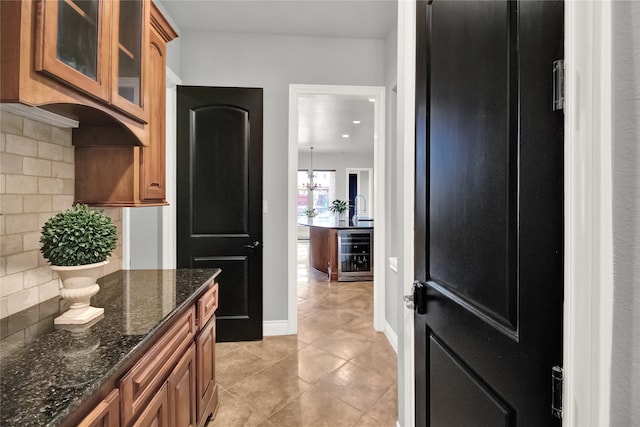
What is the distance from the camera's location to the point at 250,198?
298 centimetres

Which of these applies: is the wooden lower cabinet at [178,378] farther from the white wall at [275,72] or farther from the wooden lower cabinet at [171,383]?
the white wall at [275,72]

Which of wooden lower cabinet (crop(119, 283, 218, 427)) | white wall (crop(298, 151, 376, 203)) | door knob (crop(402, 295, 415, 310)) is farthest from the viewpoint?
white wall (crop(298, 151, 376, 203))

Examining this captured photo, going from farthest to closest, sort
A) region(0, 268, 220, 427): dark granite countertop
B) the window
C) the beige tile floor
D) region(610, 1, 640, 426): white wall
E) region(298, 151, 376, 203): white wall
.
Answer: the window → region(298, 151, 376, 203): white wall → the beige tile floor → region(0, 268, 220, 427): dark granite countertop → region(610, 1, 640, 426): white wall

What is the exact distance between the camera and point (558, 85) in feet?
1.97

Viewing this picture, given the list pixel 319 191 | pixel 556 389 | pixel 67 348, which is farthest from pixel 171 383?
pixel 319 191

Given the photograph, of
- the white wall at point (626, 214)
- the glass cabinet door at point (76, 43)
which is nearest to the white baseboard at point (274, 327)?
the glass cabinet door at point (76, 43)

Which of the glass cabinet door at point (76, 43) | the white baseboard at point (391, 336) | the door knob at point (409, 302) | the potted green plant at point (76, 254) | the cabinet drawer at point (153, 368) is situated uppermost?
the glass cabinet door at point (76, 43)

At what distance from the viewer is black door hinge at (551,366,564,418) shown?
604 millimetres

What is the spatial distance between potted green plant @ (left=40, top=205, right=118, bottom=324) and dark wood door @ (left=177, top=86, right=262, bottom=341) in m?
1.80

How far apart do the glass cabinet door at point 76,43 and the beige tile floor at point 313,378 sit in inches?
74.4

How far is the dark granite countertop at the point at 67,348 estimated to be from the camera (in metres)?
0.70

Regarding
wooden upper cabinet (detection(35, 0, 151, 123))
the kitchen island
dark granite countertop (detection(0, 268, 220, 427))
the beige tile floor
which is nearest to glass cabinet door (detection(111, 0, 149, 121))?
wooden upper cabinet (detection(35, 0, 151, 123))

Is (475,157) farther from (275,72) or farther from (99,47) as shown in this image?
(275,72)

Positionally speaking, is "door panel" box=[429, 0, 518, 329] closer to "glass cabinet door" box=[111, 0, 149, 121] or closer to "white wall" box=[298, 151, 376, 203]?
"glass cabinet door" box=[111, 0, 149, 121]
